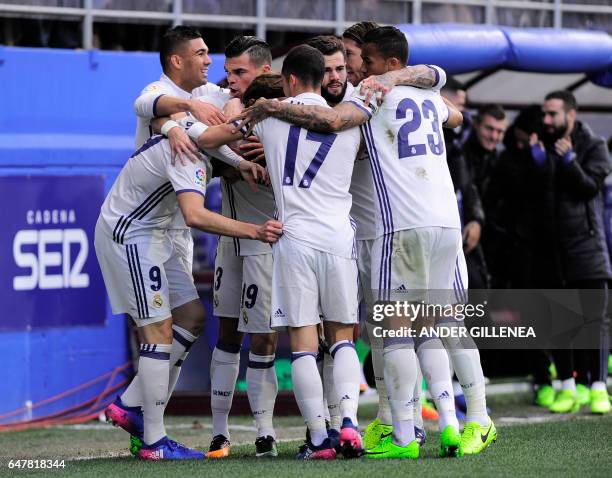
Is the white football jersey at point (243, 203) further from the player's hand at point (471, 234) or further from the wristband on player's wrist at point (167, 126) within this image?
the player's hand at point (471, 234)

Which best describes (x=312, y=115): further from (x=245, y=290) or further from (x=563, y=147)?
(x=563, y=147)

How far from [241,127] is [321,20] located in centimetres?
651

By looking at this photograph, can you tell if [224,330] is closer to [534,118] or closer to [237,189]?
[237,189]

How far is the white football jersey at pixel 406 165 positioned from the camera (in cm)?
709

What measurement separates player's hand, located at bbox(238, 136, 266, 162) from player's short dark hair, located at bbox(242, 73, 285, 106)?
0.26m

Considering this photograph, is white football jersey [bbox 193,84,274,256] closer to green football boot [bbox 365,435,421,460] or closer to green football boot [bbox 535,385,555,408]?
green football boot [bbox 365,435,421,460]

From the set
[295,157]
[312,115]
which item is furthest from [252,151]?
[312,115]

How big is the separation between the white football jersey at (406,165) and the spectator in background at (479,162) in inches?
120

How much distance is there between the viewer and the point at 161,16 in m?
12.5

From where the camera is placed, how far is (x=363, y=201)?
7949 millimetres

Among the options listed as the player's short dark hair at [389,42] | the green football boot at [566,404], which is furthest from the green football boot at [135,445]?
the green football boot at [566,404]

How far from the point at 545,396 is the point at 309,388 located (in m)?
4.76

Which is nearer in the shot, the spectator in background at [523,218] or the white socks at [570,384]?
the white socks at [570,384]

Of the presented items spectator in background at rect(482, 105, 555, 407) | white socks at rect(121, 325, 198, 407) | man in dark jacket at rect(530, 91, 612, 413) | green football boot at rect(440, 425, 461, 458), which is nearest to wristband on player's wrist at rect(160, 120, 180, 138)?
white socks at rect(121, 325, 198, 407)
